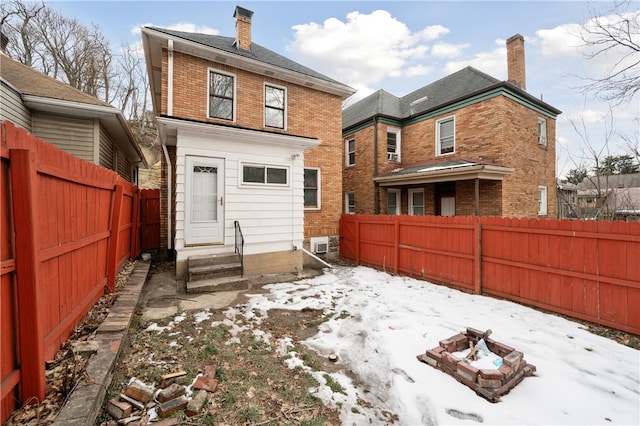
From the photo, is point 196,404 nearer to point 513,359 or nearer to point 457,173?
point 513,359

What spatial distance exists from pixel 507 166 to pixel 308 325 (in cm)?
1002

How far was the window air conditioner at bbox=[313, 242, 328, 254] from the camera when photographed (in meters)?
9.91

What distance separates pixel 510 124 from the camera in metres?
10.3

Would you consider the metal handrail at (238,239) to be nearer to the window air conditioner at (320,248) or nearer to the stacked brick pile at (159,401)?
the window air conditioner at (320,248)

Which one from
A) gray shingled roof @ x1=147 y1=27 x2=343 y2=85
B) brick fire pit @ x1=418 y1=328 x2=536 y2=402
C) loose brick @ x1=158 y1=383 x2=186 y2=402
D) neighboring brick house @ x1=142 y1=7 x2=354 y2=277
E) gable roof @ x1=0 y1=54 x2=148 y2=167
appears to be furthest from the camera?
gray shingled roof @ x1=147 y1=27 x2=343 y2=85

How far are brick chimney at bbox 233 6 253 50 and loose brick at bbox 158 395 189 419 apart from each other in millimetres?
10497

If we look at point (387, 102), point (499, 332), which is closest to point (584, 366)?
point (499, 332)

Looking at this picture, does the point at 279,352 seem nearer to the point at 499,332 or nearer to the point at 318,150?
the point at 499,332

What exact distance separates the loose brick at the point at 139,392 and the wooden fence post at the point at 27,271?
67 centimetres

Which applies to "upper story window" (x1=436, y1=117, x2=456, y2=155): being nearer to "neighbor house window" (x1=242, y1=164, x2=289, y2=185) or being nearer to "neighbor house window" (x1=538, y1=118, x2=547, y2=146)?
"neighbor house window" (x1=538, y1=118, x2=547, y2=146)

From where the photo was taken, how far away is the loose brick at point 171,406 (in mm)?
2301

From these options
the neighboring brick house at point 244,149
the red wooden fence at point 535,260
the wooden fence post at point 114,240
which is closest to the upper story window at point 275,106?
the neighboring brick house at point 244,149

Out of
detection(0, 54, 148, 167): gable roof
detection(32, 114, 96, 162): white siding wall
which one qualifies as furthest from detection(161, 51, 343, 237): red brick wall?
detection(32, 114, 96, 162): white siding wall

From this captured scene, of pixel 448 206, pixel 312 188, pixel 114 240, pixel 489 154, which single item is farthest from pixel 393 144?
pixel 114 240
